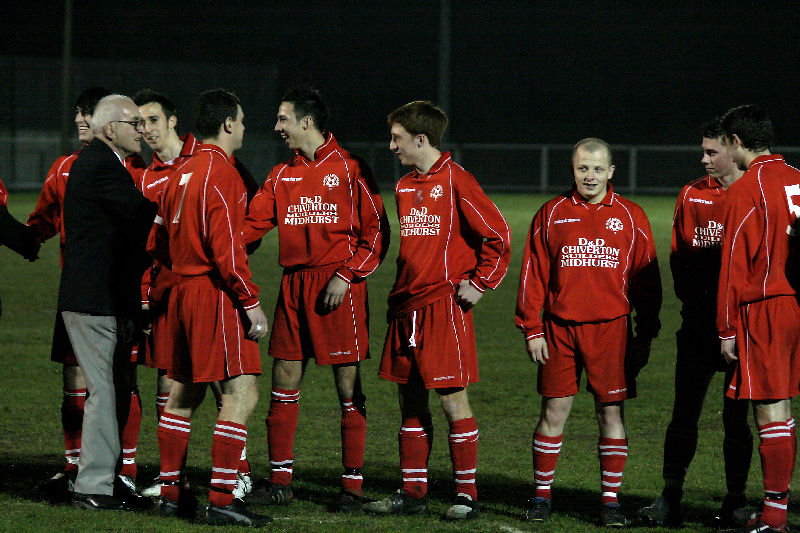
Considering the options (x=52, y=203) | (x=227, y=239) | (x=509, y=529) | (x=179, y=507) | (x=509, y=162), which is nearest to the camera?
(x=227, y=239)

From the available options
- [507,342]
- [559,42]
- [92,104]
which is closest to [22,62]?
[559,42]

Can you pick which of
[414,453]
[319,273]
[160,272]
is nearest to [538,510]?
[414,453]

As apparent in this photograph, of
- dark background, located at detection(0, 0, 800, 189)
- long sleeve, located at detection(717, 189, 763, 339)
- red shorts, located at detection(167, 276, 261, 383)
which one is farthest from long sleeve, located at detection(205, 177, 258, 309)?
dark background, located at detection(0, 0, 800, 189)

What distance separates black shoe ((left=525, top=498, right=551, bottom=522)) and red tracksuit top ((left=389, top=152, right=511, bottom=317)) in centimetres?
106

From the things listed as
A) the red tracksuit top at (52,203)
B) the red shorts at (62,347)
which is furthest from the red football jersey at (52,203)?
the red shorts at (62,347)

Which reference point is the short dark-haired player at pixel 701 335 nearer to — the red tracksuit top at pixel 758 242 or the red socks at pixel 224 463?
the red tracksuit top at pixel 758 242

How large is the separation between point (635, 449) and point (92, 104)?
3.92 meters

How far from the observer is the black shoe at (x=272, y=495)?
5.55 m

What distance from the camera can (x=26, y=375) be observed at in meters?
9.28

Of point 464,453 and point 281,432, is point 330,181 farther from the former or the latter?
point 464,453

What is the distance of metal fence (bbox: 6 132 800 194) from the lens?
37906 mm

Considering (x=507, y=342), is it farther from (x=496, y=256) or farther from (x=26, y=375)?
(x=496, y=256)

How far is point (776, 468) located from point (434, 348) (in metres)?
1.66

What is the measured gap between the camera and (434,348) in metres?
5.40
